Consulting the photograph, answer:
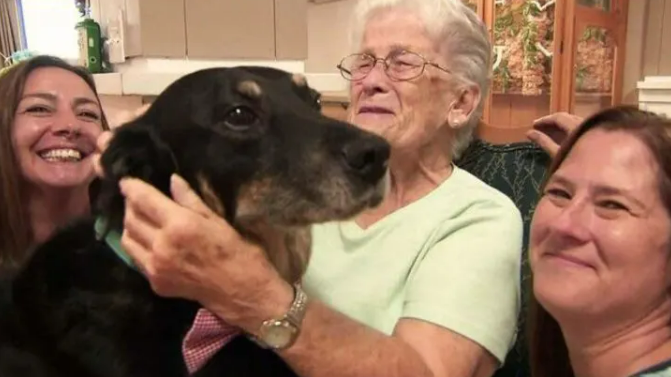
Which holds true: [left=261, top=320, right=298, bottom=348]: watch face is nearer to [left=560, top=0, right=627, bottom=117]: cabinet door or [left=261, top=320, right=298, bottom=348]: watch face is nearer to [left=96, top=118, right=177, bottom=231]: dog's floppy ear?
[left=96, top=118, right=177, bottom=231]: dog's floppy ear

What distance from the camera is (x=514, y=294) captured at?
1340 millimetres

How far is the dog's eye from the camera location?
1062mm

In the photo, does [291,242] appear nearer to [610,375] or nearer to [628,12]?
[610,375]

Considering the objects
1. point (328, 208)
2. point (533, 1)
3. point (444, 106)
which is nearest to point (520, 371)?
point (444, 106)

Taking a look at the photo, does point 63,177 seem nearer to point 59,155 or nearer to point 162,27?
point 59,155

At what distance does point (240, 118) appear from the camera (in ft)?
3.50

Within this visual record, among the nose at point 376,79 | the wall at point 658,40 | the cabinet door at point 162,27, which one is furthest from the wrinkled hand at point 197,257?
the wall at point 658,40

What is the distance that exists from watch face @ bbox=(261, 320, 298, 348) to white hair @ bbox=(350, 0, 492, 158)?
733 millimetres

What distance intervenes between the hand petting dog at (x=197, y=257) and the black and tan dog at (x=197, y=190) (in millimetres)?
60

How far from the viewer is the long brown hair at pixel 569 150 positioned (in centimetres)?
106

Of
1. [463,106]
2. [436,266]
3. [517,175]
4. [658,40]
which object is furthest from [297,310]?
[658,40]

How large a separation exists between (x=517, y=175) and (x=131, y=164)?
100 centimetres

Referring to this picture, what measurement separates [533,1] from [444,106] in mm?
2695

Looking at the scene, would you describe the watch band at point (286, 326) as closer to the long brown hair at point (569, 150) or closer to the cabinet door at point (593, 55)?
the long brown hair at point (569, 150)
